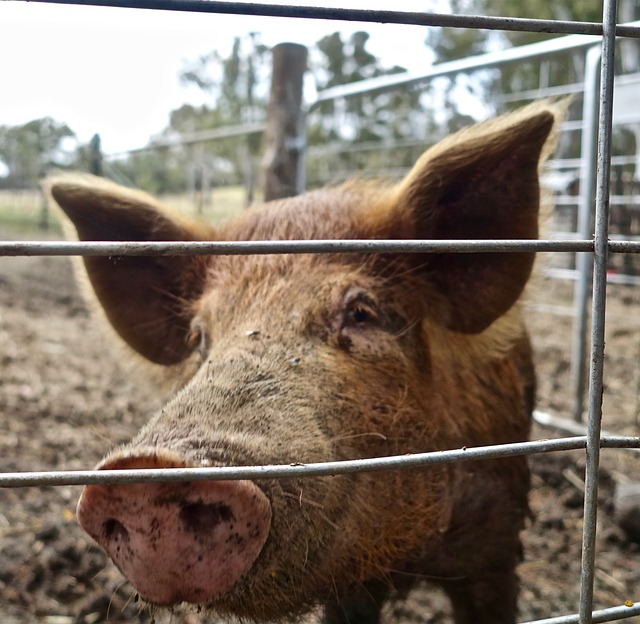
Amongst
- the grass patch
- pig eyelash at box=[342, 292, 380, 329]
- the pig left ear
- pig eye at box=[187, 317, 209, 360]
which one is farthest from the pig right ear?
the grass patch

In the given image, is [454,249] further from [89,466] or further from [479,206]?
[89,466]

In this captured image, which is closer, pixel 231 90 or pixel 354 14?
pixel 354 14

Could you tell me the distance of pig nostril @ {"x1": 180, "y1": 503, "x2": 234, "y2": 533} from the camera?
51.0 inches

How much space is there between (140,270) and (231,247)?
160 cm

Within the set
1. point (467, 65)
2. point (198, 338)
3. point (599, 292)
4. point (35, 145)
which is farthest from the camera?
point (35, 145)

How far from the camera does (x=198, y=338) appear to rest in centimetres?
238

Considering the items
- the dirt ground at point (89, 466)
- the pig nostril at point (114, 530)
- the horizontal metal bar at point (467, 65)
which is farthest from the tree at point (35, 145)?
the pig nostril at point (114, 530)

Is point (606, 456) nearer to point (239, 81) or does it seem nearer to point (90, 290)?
point (90, 290)

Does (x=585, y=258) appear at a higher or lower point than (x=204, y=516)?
higher

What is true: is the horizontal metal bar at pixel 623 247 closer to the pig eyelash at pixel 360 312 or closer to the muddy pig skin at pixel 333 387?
the muddy pig skin at pixel 333 387

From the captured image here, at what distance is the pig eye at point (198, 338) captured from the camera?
2.25 meters

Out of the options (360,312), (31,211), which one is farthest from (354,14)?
(31,211)

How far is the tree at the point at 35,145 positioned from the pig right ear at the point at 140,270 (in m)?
4.81

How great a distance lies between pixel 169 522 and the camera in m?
1.28
